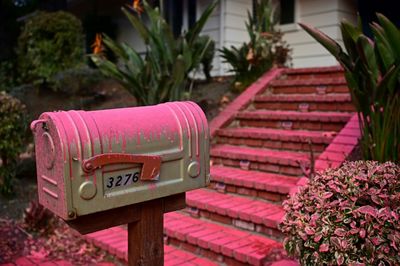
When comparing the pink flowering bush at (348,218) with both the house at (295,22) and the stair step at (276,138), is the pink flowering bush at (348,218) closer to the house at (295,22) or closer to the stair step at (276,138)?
the stair step at (276,138)

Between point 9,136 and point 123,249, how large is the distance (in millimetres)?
1988

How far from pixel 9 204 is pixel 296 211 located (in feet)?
11.7

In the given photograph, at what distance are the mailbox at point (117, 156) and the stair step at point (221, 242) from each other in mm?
1482

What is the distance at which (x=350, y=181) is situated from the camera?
221cm

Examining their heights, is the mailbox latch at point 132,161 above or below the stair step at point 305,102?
below

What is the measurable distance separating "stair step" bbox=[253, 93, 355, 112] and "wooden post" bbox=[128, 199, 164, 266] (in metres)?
3.64

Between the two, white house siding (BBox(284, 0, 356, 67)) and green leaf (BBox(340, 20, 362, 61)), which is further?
white house siding (BBox(284, 0, 356, 67))

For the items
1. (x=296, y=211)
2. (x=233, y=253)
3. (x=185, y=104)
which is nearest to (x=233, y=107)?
(x=233, y=253)

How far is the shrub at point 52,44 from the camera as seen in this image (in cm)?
793

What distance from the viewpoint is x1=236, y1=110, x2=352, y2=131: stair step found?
182 inches

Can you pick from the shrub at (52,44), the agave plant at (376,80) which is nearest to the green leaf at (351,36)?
the agave plant at (376,80)

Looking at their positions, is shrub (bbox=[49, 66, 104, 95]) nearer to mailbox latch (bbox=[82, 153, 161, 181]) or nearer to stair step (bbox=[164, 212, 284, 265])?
stair step (bbox=[164, 212, 284, 265])

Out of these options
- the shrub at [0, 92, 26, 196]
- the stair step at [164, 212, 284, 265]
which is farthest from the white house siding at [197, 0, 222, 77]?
the stair step at [164, 212, 284, 265]

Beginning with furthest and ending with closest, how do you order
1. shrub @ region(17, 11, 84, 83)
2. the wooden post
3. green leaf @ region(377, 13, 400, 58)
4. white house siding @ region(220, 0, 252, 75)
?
white house siding @ region(220, 0, 252, 75) → shrub @ region(17, 11, 84, 83) → green leaf @ region(377, 13, 400, 58) → the wooden post
